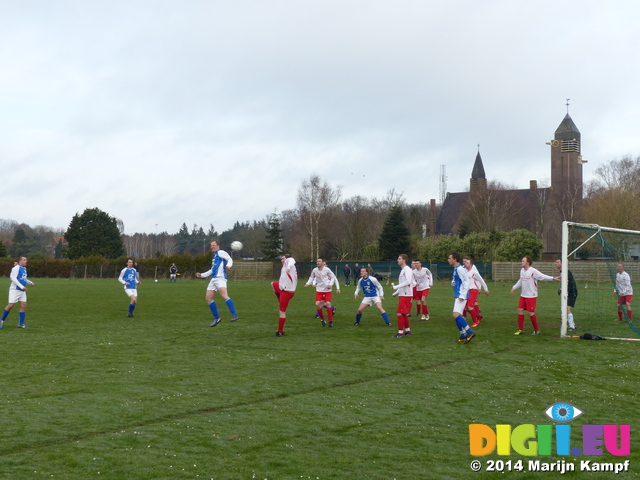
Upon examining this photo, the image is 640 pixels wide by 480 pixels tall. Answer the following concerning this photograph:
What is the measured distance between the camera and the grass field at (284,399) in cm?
543

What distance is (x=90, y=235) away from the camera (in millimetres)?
89875

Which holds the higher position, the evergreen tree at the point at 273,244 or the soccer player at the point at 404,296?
the evergreen tree at the point at 273,244

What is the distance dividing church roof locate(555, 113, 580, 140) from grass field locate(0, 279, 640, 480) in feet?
274

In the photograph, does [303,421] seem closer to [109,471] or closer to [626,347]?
[109,471]

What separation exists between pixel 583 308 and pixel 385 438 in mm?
18275

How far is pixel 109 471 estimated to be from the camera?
16.9 ft

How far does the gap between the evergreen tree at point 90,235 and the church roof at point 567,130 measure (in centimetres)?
6569

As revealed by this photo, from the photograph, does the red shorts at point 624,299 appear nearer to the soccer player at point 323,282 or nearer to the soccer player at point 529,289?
the soccer player at point 529,289

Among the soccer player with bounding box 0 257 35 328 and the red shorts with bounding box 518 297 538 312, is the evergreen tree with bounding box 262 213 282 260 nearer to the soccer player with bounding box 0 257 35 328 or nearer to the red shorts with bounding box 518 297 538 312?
the soccer player with bounding box 0 257 35 328

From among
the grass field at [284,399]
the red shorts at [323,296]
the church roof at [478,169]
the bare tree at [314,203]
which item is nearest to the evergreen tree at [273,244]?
the bare tree at [314,203]

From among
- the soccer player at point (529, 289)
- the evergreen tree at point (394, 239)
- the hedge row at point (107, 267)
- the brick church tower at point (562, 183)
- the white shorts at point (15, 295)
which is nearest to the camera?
the soccer player at point (529, 289)

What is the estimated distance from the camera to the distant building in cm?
7612

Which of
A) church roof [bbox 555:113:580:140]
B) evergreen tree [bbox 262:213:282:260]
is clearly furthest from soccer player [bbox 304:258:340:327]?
church roof [bbox 555:113:580:140]

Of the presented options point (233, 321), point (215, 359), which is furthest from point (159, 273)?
point (215, 359)
